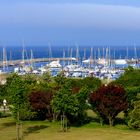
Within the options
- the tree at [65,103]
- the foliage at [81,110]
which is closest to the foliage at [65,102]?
the tree at [65,103]

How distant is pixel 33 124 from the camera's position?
53.2 m

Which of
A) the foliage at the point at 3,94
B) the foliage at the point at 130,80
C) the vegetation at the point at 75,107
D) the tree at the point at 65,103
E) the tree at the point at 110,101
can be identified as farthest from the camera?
the foliage at the point at 130,80

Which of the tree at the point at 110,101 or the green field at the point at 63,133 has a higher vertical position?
the tree at the point at 110,101

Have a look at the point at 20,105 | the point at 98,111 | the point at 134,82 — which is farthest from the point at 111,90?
the point at 134,82

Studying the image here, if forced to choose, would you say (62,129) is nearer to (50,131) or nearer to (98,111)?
(50,131)

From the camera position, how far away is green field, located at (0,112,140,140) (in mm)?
42781

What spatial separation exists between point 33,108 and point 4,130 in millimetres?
7975

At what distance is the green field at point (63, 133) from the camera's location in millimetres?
42781

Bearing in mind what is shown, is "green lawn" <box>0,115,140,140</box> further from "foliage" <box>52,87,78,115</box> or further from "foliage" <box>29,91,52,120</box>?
"foliage" <box>52,87,78,115</box>

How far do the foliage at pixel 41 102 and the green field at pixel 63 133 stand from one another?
5.30 feet

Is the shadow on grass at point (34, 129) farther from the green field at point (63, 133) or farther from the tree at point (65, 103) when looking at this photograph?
the tree at point (65, 103)

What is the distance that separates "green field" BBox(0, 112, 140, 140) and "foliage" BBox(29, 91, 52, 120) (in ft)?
5.30

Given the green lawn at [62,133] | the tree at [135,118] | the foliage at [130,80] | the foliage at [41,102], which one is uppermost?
the foliage at [130,80]

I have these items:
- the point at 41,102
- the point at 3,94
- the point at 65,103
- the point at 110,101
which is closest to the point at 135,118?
the point at 110,101
